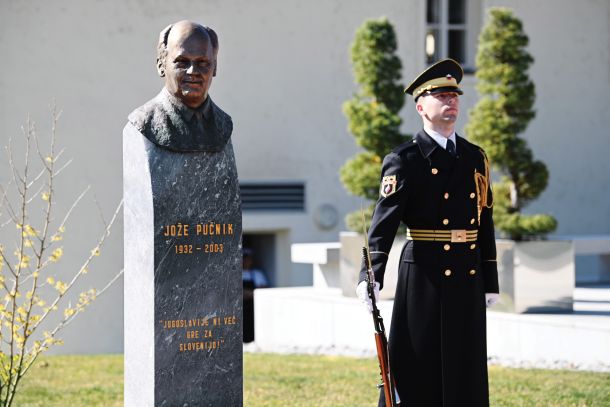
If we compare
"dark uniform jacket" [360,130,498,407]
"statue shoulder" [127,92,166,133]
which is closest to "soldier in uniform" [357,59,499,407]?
"dark uniform jacket" [360,130,498,407]

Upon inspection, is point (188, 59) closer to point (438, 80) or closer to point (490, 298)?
point (438, 80)

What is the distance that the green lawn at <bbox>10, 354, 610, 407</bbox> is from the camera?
886 centimetres

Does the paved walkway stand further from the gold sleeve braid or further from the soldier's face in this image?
the soldier's face

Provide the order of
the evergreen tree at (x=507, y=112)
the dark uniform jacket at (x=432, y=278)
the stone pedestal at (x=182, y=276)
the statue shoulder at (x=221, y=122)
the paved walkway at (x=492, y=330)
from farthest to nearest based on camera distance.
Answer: the evergreen tree at (x=507, y=112), the paved walkway at (x=492, y=330), the statue shoulder at (x=221, y=122), the stone pedestal at (x=182, y=276), the dark uniform jacket at (x=432, y=278)

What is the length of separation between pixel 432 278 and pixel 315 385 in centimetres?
314

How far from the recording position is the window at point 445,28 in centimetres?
1648

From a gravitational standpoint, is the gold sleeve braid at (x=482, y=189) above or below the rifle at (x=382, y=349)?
above

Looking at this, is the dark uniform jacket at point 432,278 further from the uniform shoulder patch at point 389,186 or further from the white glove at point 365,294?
the white glove at point 365,294

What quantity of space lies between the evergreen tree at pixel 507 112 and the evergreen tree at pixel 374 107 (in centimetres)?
96

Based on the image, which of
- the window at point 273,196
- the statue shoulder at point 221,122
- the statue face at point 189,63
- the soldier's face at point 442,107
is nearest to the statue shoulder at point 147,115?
the statue face at point 189,63

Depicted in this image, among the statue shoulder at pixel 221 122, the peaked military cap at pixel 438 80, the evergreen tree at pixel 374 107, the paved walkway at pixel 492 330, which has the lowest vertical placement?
the paved walkway at pixel 492 330

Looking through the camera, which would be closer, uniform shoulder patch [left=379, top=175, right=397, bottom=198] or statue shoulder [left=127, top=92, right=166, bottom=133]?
uniform shoulder patch [left=379, top=175, right=397, bottom=198]

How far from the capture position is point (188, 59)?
22.5ft

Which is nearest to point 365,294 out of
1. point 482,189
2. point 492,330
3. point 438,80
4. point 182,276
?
point 482,189
